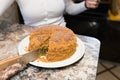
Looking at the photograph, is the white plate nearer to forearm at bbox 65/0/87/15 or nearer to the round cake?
the round cake

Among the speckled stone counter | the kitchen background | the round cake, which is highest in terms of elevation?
the round cake

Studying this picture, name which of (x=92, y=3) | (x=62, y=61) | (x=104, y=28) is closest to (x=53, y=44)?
(x=62, y=61)

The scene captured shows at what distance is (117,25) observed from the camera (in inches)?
54.0

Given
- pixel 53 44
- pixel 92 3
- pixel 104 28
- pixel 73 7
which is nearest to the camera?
pixel 53 44

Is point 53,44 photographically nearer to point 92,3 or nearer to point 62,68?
point 62,68

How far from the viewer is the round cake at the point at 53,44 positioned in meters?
0.62

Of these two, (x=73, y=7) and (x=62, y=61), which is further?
(x=73, y=7)

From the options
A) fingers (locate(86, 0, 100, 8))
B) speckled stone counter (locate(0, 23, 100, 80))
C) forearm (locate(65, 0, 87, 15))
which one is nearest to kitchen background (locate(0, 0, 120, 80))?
forearm (locate(65, 0, 87, 15))

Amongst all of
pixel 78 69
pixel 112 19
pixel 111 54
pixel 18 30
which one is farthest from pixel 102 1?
pixel 78 69

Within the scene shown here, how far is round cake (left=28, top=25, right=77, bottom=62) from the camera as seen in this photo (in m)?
0.62

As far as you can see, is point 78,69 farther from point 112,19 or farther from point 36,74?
point 112,19

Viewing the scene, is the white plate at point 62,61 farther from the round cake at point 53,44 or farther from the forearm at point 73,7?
the forearm at point 73,7

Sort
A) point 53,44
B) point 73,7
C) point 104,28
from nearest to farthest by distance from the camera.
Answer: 1. point 53,44
2. point 73,7
3. point 104,28

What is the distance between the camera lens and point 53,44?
2.01ft
